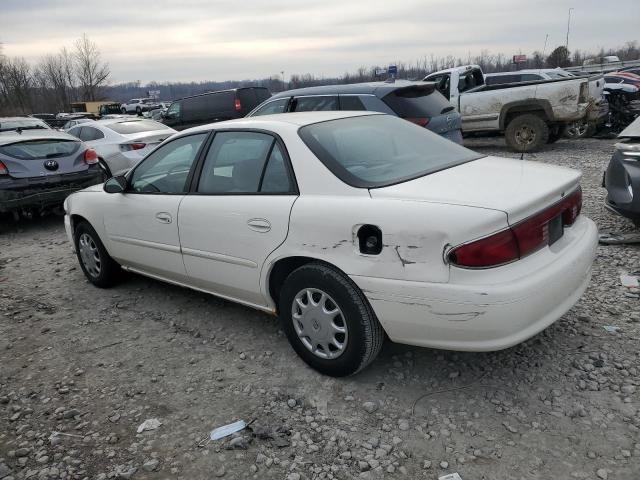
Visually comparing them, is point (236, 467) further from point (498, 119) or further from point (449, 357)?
point (498, 119)

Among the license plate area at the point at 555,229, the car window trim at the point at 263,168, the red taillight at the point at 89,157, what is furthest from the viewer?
the red taillight at the point at 89,157

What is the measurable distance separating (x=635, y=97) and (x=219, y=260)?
14.0 meters

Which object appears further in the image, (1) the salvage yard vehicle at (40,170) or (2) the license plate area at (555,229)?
(1) the salvage yard vehicle at (40,170)

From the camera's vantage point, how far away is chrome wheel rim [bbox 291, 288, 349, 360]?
3.00 m

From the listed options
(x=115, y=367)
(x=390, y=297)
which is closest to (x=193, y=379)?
(x=115, y=367)

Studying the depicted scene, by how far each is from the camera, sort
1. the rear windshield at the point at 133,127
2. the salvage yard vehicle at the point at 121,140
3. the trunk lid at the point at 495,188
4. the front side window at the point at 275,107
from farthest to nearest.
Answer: the rear windshield at the point at 133,127 → the salvage yard vehicle at the point at 121,140 → the front side window at the point at 275,107 → the trunk lid at the point at 495,188

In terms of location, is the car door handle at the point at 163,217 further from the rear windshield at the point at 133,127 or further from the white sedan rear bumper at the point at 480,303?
the rear windshield at the point at 133,127

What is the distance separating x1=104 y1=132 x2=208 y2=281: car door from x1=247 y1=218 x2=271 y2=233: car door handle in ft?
2.79

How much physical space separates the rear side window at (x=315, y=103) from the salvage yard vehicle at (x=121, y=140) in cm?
324

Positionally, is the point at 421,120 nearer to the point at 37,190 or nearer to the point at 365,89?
the point at 365,89

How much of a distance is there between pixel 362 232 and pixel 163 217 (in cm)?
189

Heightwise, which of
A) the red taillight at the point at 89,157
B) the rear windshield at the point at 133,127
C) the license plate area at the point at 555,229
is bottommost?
the license plate area at the point at 555,229

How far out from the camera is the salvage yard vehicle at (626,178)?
4.78m

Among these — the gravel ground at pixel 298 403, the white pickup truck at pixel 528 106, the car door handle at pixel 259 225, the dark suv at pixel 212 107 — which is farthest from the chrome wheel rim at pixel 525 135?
the car door handle at pixel 259 225
